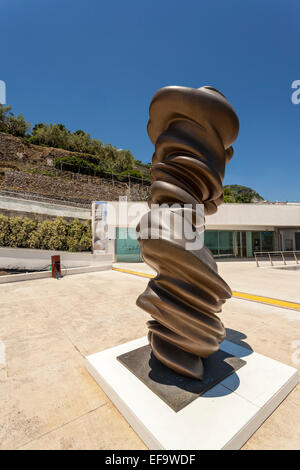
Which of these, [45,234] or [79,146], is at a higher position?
[79,146]

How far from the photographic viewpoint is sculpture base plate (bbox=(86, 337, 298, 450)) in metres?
1.83

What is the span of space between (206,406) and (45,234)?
17.6 m

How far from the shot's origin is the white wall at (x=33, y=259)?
45.1 ft

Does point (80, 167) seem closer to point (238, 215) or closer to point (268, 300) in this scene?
point (238, 215)

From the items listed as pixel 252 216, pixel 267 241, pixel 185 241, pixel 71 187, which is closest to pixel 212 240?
pixel 252 216

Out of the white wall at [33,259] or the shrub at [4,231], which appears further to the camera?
the shrub at [4,231]

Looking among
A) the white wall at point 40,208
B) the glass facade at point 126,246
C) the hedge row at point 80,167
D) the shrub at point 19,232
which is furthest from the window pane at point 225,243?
the hedge row at point 80,167

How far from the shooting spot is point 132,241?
19.2m

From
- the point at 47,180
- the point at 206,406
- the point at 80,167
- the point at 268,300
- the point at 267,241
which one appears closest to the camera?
the point at 206,406

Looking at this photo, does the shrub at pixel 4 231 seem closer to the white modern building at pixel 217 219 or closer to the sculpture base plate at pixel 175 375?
the white modern building at pixel 217 219

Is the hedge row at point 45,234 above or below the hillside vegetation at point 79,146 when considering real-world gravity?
below

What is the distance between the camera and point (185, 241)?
236cm

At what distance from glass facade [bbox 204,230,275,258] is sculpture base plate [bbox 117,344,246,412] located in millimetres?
18650

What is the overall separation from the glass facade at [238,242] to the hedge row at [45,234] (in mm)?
11656
